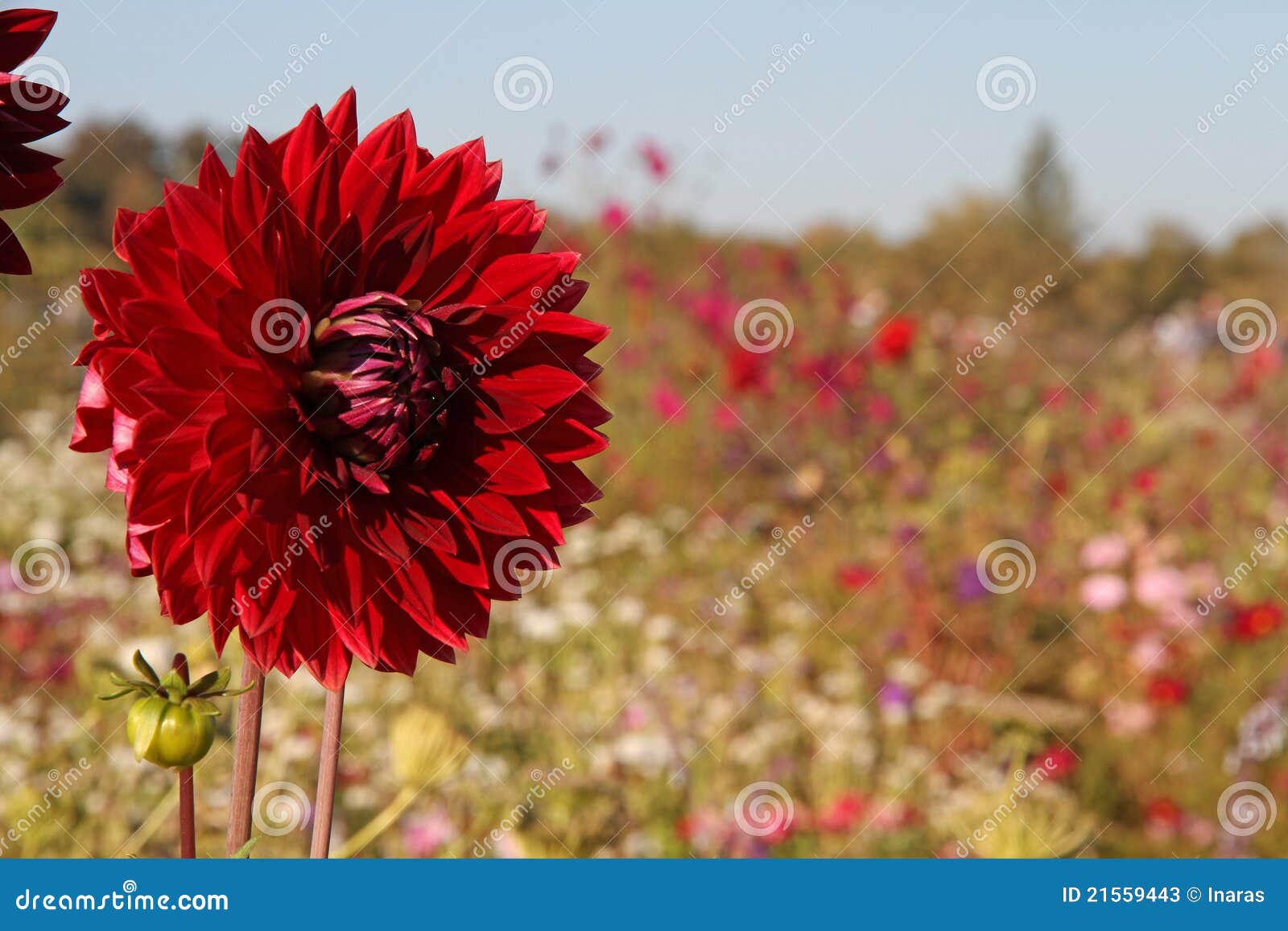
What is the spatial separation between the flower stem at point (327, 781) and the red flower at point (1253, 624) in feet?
12.2

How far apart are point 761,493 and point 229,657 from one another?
9.55 feet

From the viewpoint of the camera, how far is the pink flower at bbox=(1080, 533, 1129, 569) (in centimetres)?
389

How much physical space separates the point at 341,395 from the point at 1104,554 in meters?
3.70

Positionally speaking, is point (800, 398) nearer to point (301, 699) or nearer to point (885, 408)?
point (885, 408)

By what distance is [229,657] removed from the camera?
2447 mm

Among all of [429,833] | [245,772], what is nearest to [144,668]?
[245,772]

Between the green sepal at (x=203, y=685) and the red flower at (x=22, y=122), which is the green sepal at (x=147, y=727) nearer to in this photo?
the green sepal at (x=203, y=685)

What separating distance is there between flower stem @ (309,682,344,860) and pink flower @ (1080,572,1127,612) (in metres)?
3.61

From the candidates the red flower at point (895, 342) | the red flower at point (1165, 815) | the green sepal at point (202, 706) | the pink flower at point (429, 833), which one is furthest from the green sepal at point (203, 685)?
the red flower at point (895, 342)

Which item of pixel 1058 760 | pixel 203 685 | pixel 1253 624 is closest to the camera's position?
pixel 203 685

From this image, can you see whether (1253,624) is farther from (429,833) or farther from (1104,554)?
(429,833)

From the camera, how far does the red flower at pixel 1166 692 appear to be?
11.1ft

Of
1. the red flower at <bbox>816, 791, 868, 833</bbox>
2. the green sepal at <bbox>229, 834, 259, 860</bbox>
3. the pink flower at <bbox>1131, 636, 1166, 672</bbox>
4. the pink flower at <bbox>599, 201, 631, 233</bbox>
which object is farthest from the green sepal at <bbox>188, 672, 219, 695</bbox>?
the pink flower at <bbox>599, 201, 631, 233</bbox>

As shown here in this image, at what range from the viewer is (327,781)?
59 centimetres
